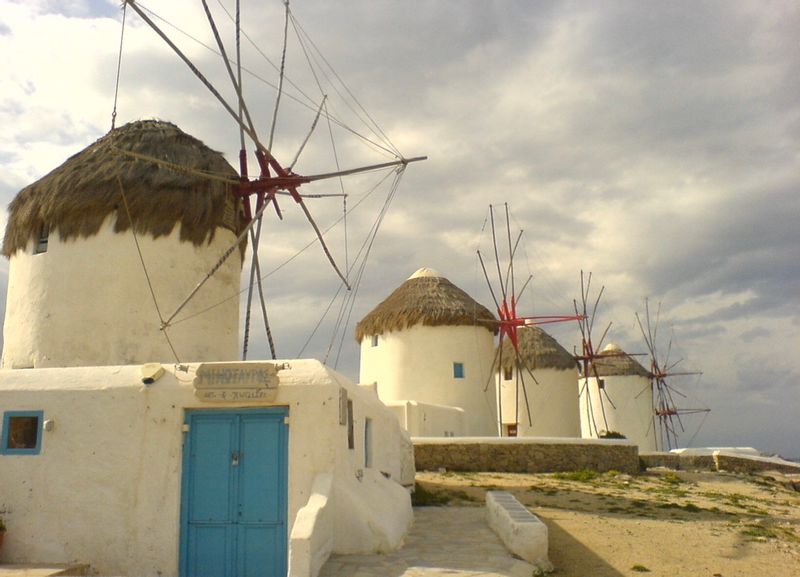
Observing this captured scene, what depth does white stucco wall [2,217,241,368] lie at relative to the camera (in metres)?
12.0

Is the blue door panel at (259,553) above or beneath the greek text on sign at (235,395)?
beneath

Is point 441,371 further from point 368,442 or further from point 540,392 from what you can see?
point 368,442

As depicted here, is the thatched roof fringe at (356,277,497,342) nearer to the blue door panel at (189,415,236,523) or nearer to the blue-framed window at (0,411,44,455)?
the blue door panel at (189,415,236,523)

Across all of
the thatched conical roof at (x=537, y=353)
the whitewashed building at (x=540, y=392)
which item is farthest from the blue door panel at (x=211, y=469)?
the thatched conical roof at (x=537, y=353)

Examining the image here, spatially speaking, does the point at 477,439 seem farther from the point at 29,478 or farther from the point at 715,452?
the point at 29,478

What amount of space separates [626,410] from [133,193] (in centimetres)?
2887

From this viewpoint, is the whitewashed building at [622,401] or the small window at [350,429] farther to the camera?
the whitewashed building at [622,401]

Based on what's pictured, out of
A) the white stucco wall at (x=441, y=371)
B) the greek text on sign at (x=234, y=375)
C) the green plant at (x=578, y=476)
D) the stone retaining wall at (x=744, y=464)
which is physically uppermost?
the white stucco wall at (x=441, y=371)

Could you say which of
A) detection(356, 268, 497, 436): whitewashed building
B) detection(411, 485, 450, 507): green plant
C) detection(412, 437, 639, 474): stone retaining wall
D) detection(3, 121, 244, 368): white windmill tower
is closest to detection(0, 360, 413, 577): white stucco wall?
detection(3, 121, 244, 368): white windmill tower

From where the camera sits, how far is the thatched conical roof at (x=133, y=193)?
12.4 meters

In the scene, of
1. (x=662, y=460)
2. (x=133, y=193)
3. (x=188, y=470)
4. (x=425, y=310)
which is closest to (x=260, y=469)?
(x=188, y=470)

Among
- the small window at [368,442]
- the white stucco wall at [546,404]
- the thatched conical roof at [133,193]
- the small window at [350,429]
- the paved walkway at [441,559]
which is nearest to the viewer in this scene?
the paved walkway at [441,559]

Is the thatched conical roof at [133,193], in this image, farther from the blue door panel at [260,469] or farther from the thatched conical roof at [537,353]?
the thatched conical roof at [537,353]

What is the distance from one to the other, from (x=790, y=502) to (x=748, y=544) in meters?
8.58
